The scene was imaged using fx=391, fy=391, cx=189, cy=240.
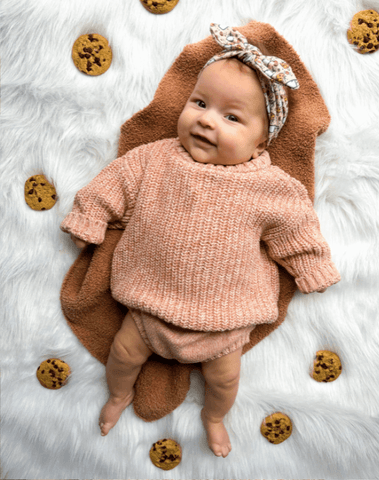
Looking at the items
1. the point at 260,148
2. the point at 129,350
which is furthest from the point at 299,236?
the point at 129,350

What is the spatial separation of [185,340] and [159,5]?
2.40 feet

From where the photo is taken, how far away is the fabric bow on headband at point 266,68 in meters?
0.75

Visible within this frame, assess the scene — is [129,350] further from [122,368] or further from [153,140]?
[153,140]

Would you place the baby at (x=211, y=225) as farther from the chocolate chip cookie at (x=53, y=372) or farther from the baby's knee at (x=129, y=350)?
the chocolate chip cookie at (x=53, y=372)

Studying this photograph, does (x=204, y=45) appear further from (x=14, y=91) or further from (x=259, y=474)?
(x=259, y=474)

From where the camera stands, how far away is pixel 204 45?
2.84 feet

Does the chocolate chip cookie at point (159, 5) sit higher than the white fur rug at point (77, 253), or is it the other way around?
the chocolate chip cookie at point (159, 5)

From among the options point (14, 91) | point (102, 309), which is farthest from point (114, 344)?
point (14, 91)

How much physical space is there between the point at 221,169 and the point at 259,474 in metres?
0.72

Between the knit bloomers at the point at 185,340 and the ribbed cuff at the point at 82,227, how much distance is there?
7.5 inches

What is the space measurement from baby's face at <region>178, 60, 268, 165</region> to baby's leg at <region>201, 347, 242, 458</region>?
0.43 meters

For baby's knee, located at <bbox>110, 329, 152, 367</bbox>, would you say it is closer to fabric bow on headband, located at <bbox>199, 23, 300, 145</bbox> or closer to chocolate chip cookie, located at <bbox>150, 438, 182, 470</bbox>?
chocolate chip cookie, located at <bbox>150, 438, 182, 470</bbox>

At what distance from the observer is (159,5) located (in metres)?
0.87

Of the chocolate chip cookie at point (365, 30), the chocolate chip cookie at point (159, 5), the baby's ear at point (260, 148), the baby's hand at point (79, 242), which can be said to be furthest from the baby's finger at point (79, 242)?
the chocolate chip cookie at point (365, 30)
